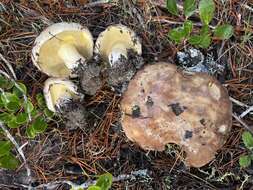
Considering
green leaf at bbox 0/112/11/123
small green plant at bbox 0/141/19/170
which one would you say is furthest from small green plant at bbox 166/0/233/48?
small green plant at bbox 0/141/19/170

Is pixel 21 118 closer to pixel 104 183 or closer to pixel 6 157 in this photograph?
pixel 6 157

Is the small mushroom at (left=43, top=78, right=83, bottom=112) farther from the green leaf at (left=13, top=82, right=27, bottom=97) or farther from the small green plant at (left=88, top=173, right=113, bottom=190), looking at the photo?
the small green plant at (left=88, top=173, right=113, bottom=190)

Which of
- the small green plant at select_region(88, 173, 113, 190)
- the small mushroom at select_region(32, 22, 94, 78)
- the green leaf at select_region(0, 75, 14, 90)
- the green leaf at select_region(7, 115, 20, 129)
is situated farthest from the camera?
the green leaf at select_region(0, 75, 14, 90)

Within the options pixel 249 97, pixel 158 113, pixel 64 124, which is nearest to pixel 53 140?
pixel 64 124

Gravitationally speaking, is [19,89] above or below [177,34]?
below

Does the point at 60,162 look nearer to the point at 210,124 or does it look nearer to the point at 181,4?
the point at 210,124

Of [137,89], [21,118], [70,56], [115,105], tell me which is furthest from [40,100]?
[137,89]
